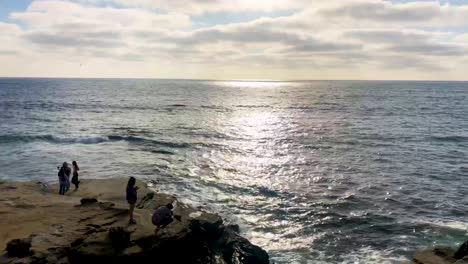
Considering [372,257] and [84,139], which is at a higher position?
[84,139]

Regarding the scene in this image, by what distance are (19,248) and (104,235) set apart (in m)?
2.85

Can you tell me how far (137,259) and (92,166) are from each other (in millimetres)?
23907

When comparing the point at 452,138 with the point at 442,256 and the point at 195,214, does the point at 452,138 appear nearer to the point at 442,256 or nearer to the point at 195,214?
the point at 442,256

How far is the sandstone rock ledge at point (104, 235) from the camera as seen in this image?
44.7 ft

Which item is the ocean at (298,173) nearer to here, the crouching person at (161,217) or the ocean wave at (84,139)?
the ocean wave at (84,139)

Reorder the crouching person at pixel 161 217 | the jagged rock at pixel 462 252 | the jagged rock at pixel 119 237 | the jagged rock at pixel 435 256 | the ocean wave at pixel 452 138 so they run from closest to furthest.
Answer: the jagged rock at pixel 119 237, the crouching person at pixel 161 217, the jagged rock at pixel 462 252, the jagged rock at pixel 435 256, the ocean wave at pixel 452 138

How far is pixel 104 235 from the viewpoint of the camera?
14.4 metres

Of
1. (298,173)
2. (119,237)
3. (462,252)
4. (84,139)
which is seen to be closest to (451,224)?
(462,252)

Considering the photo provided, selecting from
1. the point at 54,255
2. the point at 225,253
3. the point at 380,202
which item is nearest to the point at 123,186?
the point at 225,253

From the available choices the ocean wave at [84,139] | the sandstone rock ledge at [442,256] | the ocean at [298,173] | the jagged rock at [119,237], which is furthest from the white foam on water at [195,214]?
the ocean wave at [84,139]

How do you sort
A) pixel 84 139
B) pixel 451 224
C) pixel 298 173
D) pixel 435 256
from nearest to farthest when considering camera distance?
1. pixel 435 256
2. pixel 451 224
3. pixel 298 173
4. pixel 84 139

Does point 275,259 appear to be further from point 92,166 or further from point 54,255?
point 92,166

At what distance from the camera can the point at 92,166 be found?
118 feet

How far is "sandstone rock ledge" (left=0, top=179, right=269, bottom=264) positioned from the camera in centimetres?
1362
